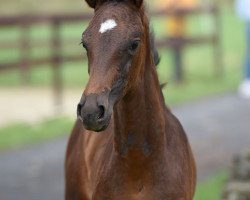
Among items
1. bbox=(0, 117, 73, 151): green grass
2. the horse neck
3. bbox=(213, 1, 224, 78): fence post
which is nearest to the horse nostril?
the horse neck

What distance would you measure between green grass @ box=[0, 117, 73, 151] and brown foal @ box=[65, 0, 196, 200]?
5.54 m

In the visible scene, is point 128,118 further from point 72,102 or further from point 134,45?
point 72,102

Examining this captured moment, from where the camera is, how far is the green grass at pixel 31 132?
10.2 metres

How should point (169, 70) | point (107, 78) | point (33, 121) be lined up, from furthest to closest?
1. point (169, 70)
2. point (33, 121)
3. point (107, 78)

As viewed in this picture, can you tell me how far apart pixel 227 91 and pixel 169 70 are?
10.4 feet

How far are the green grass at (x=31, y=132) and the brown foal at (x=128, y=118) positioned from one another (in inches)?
218

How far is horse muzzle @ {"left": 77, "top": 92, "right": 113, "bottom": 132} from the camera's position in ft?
11.7

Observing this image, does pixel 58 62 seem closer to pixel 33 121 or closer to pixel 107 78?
pixel 33 121

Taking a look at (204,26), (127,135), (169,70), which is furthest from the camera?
(204,26)

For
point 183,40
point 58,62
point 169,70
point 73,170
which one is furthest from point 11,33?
point 73,170

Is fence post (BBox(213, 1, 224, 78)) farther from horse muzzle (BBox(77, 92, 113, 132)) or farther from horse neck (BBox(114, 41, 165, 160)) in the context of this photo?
horse muzzle (BBox(77, 92, 113, 132))

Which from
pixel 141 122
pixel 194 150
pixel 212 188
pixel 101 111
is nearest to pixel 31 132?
pixel 194 150

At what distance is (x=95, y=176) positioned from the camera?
4480mm

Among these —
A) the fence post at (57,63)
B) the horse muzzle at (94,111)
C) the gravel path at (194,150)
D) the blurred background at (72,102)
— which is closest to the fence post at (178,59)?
the blurred background at (72,102)
